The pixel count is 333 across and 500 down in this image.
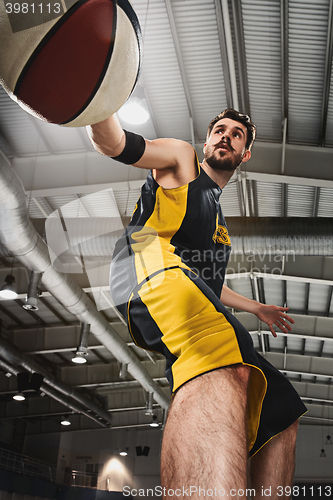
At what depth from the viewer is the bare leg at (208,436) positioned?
97 centimetres

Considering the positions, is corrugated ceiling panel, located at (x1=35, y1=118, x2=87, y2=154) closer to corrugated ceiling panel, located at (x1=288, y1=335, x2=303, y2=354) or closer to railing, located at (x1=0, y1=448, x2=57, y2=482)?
corrugated ceiling panel, located at (x1=288, y1=335, x2=303, y2=354)

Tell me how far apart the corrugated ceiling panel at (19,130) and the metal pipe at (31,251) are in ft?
4.56

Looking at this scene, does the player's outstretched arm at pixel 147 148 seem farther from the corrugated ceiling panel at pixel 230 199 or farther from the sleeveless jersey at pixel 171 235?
the corrugated ceiling panel at pixel 230 199

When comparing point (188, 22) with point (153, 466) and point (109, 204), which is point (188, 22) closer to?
point (109, 204)

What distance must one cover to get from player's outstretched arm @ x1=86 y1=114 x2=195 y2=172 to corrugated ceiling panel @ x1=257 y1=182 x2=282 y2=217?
698 centimetres

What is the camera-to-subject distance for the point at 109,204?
8766 mm

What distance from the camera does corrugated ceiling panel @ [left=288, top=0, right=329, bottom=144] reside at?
526 cm

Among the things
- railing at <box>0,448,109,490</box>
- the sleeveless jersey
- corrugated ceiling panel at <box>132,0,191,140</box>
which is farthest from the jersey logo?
railing at <box>0,448,109,490</box>

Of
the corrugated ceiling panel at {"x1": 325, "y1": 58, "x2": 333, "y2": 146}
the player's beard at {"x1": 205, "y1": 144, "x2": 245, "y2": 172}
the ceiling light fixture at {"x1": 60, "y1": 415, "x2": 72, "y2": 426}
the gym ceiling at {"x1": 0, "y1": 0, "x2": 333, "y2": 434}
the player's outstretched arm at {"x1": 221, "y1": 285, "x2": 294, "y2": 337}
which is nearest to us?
the player's beard at {"x1": 205, "y1": 144, "x2": 245, "y2": 172}

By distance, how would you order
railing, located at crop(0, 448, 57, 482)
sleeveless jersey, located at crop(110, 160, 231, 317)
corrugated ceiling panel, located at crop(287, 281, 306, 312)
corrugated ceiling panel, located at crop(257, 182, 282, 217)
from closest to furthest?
sleeveless jersey, located at crop(110, 160, 231, 317)
corrugated ceiling panel, located at crop(257, 182, 282, 217)
corrugated ceiling panel, located at crop(287, 281, 306, 312)
railing, located at crop(0, 448, 57, 482)

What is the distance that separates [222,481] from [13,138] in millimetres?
7410

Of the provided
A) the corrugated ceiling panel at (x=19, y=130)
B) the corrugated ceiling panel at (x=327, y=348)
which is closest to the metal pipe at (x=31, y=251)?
the corrugated ceiling panel at (x=19, y=130)

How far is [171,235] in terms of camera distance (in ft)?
5.38

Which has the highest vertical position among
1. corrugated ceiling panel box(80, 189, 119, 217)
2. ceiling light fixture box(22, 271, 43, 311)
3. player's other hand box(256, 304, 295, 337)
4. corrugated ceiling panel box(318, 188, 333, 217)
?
corrugated ceiling panel box(318, 188, 333, 217)
